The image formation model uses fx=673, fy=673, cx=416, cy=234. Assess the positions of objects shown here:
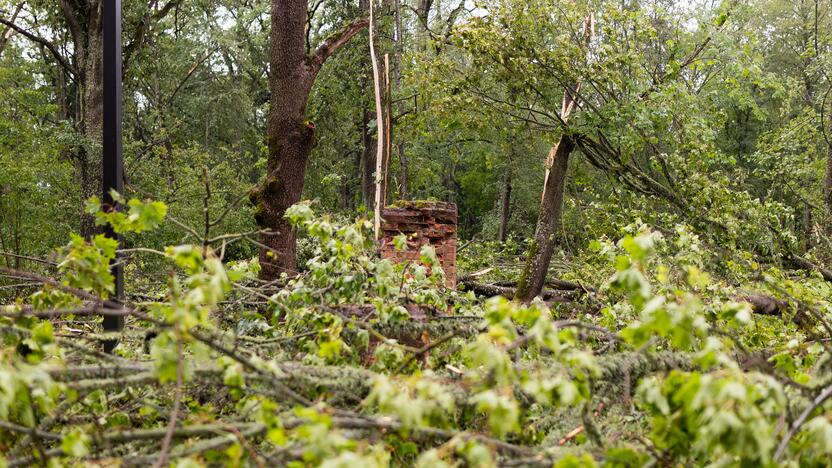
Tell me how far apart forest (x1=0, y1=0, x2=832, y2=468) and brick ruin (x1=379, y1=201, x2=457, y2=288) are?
0.03 metres

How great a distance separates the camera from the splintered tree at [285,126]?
21.0 ft

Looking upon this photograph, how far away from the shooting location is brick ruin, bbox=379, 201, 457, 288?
7277 millimetres

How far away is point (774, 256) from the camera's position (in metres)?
8.37

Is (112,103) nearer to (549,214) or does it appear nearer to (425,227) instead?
(425,227)

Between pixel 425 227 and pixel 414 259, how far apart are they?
535 mm

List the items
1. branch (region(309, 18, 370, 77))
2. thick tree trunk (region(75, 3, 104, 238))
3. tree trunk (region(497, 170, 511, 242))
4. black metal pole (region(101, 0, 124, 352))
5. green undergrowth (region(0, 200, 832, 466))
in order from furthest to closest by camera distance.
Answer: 1. tree trunk (region(497, 170, 511, 242))
2. thick tree trunk (region(75, 3, 104, 238))
3. branch (region(309, 18, 370, 77))
4. black metal pole (region(101, 0, 124, 352))
5. green undergrowth (region(0, 200, 832, 466))

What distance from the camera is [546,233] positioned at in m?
9.90

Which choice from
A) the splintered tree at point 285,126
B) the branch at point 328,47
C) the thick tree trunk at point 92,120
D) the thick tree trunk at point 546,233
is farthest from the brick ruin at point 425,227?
the thick tree trunk at point 92,120

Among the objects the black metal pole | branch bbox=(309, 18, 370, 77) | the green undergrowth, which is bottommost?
the green undergrowth

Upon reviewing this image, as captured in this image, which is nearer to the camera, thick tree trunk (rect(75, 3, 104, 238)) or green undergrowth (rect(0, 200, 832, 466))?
green undergrowth (rect(0, 200, 832, 466))

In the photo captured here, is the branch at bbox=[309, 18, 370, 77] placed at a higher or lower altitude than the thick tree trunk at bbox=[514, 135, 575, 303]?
higher

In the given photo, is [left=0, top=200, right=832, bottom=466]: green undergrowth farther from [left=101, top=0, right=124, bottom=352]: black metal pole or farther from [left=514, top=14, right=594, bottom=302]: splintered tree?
[left=514, top=14, right=594, bottom=302]: splintered tree

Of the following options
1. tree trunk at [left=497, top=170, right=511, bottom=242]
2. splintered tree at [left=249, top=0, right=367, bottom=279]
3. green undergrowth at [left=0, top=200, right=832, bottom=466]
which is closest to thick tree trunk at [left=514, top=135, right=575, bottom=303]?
splintered tree at [left=249, top=0, right=367, bottom=279]

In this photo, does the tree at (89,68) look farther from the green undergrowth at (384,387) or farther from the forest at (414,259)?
the green undergrowth at (384,387)
